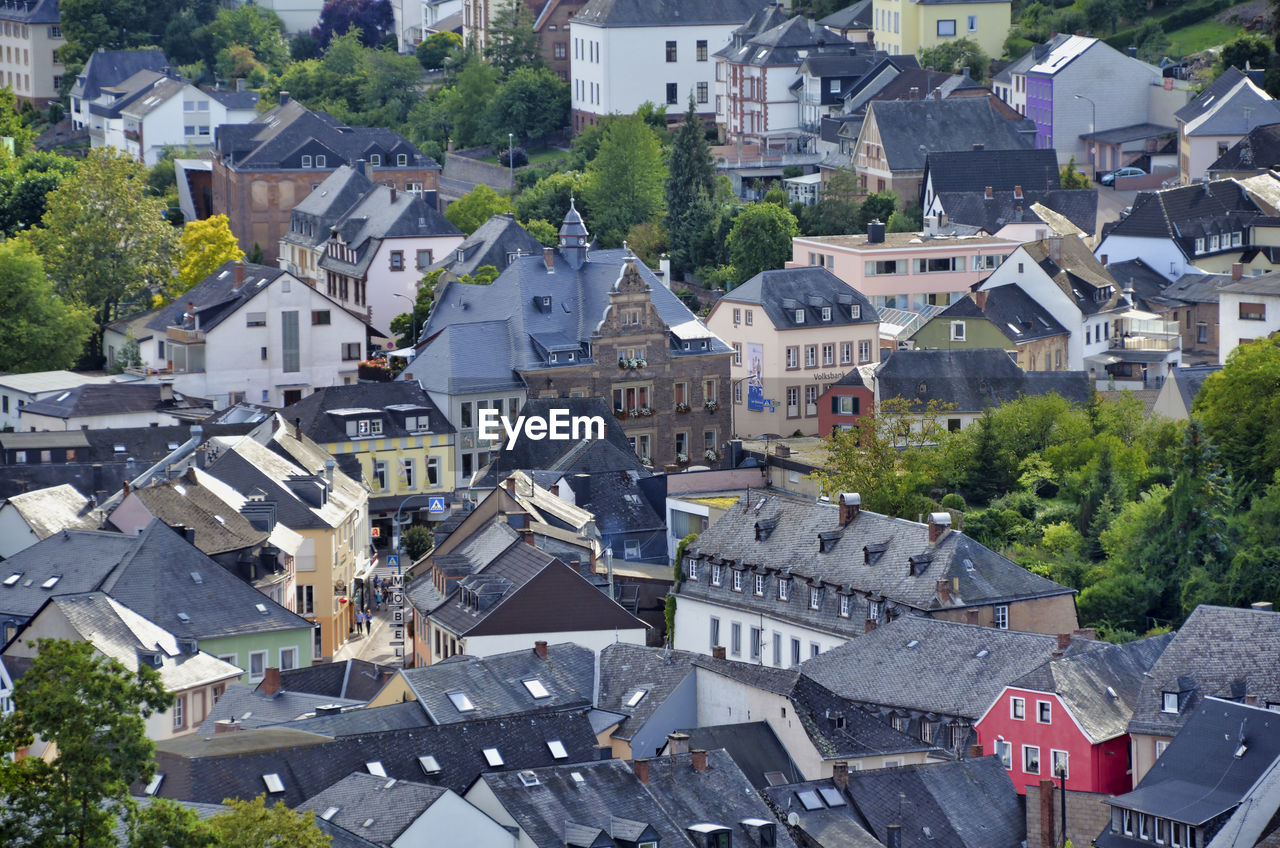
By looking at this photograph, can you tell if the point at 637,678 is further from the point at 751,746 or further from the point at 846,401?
the point at 846,401

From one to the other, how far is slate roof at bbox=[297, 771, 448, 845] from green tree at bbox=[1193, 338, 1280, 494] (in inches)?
1421

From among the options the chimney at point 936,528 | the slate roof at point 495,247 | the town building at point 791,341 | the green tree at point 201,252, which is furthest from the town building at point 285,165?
the chimney at point 936,528

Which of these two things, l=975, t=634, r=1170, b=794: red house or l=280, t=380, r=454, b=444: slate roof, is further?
l=280, t=380, r=454, b=444: slate roof

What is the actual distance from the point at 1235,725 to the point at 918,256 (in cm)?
5584

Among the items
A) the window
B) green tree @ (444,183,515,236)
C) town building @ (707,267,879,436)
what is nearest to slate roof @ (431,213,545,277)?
green tree @ (444,183,515,236)

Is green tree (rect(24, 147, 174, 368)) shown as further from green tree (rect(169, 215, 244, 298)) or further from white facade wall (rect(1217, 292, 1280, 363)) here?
white facade wall (rect(1217, 292, 1280, 363))

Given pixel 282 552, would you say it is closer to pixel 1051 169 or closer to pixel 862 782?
pixel 862 782

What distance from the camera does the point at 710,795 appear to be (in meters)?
55.6

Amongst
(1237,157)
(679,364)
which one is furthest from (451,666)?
(1237,157)

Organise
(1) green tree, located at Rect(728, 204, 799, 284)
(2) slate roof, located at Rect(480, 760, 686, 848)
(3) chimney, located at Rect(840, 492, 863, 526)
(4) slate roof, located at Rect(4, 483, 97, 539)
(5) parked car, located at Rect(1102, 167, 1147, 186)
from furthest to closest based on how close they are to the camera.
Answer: (5) parked car, located at Rect(1102, 167, 1147, 186), (1) green tree, located at Rect(728, 204, 799, 284), (4) slate roof, located at Rect(4, 483, 97, 539), (3) chimney, located at Rect(840, 492, 863, 526), (2) slate roof, located at Rect(480, 760, 686, 848)

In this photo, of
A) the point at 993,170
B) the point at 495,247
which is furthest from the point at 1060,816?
the point at 993,170

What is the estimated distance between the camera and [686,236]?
420 feet

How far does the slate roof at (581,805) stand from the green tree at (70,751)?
12.5m

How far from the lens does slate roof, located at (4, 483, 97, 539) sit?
3194 inches
